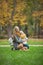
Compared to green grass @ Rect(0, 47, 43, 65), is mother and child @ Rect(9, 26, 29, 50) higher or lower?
higher

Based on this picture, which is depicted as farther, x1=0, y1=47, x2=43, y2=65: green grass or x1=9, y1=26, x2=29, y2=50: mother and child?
x1=9, y1=26, x2=29, y2=50: mother and child

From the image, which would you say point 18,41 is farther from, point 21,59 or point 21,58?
point 21,59

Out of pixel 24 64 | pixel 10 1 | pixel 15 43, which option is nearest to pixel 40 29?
pixel 10 1

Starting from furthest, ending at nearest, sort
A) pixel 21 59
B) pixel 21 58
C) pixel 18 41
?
1. pixel 18 41
2. pixel 21 58
3. pixel 21 59

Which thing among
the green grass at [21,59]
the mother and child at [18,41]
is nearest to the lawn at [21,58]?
the green grass at [21,59]

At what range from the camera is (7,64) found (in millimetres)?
4988

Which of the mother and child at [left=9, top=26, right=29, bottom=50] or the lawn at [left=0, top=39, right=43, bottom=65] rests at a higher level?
the mother and child at [left=9, top=26, right=29, bottom=50]

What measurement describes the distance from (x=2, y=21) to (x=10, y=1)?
2.55 metres

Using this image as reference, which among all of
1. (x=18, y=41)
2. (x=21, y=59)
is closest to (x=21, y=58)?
(x=21, y=59)

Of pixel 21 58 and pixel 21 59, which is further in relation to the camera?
pixel 21 58

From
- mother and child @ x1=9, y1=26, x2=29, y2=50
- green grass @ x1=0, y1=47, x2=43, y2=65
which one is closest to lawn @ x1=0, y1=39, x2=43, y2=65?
green grass @ x1=0, y1=47, x2=43, y2=65

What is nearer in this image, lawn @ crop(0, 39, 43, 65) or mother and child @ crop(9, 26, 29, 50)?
lawn @ crop(0, 39, 43, 65)

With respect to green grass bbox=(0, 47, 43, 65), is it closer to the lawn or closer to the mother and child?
the lawn

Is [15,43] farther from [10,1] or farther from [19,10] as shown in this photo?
[19,10]
